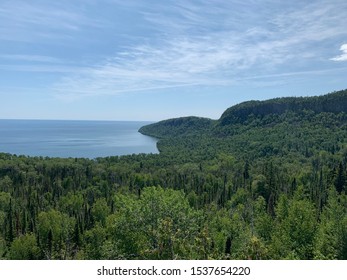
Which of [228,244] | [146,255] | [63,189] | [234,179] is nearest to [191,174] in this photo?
[234,179]

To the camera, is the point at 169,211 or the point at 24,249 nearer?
the point at 169,211

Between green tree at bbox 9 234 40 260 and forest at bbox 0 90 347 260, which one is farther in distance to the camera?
green tree at bbox 9 234 40 260

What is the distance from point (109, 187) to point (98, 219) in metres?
44.3

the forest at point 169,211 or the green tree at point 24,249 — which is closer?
the forest at point 169,211

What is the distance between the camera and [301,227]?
45.8 meters

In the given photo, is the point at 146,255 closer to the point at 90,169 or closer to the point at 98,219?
the point at 98,219

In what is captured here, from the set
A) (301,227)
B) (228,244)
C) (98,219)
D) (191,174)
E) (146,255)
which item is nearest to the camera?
(146,255)

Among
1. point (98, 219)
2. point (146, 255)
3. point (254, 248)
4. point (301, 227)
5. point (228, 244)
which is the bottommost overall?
point (98, 219)

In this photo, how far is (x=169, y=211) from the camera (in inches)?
1505

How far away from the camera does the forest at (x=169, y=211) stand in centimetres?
3638

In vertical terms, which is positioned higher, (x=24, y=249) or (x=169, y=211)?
(x=169, y=211)

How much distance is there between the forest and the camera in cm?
3638

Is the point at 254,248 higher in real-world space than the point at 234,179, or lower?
higher

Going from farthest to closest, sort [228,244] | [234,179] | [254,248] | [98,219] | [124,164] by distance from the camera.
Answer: [124,164], [234,179], [98,219], [228,244], [254,248]
